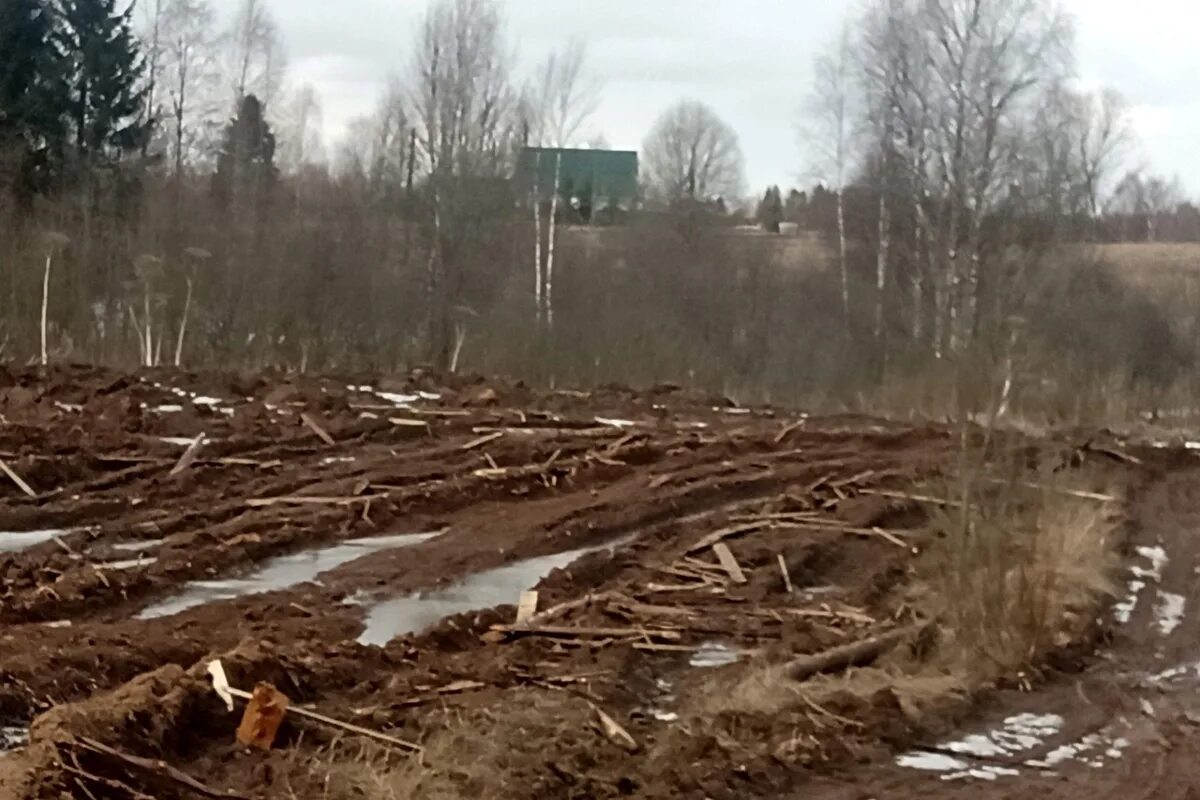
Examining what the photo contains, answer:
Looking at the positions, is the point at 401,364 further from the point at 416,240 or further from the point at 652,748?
the point at 652,748

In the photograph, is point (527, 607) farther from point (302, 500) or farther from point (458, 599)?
point (302, 500)

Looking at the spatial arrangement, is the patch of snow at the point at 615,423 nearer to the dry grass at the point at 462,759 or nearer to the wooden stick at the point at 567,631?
the wooden stick at the point at 567,631

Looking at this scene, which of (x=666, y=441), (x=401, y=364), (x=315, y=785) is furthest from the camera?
(x=401, y=364)

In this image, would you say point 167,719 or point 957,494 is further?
point 957,494

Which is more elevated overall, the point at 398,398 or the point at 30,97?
the point at 30,97

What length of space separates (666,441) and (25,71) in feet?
71.3

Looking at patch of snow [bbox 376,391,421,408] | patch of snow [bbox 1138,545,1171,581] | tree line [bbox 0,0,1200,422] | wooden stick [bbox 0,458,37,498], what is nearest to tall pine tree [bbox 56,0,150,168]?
tree line [bbox 0,0,1200,422]

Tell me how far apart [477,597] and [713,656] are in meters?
1.97

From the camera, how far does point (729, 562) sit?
37.3ft

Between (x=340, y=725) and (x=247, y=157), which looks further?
(x=247, y=157)

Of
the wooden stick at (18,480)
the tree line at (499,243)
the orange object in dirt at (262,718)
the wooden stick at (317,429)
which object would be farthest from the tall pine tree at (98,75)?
the orange object in dirt at (262,718)

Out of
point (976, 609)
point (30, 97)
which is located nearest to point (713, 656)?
point (976, 609)

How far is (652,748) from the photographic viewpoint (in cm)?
708

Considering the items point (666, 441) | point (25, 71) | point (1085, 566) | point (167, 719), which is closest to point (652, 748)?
point (167, 719)
